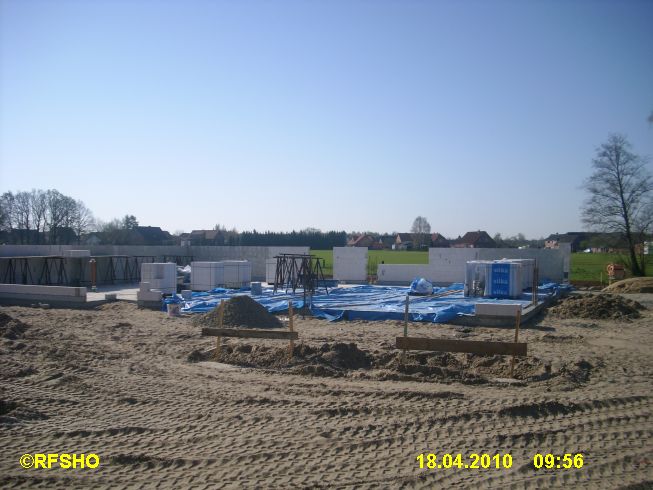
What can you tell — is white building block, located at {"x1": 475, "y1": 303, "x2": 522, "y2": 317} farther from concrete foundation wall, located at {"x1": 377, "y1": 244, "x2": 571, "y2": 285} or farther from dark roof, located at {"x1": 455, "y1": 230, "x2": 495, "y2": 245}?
dark roof, located at {"x1": 455, "y1": 230, "x2": 495, "y2": 245}

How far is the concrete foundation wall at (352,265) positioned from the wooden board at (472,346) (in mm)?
22512

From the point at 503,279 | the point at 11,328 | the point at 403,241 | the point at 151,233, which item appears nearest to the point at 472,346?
the point at 11,328

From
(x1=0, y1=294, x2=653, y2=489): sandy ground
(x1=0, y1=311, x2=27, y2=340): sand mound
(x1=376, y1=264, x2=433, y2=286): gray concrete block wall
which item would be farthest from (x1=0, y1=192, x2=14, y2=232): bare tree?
(x1=0, y1=294, x2=653, y2=489): sandy ground

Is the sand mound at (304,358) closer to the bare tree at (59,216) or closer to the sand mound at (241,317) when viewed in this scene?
the sand mound at (241,317)

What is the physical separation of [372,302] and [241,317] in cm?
665

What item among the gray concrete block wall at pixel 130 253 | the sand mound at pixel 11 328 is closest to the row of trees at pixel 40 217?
the gray concrete block wall at pixel 130 253

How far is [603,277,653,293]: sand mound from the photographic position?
26344 millimetres

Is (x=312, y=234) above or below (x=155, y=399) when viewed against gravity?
above

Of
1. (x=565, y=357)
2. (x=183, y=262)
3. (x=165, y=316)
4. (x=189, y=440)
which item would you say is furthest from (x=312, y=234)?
(x=189, y=440)

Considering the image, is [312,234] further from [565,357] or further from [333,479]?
[333,479]

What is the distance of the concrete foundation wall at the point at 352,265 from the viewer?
32344 millimetres

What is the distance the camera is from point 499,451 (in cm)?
623

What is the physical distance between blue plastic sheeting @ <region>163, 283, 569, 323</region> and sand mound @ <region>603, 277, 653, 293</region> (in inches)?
134

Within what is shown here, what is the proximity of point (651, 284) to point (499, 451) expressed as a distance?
24727mm
